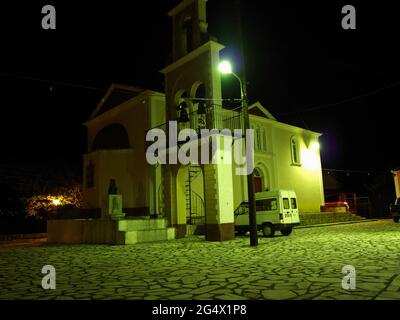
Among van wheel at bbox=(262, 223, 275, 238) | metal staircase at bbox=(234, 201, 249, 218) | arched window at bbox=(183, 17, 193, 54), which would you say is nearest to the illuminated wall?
metal staircase at bbox=(234, 201, 249, 218)

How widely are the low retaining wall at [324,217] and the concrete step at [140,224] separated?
34.1 ft

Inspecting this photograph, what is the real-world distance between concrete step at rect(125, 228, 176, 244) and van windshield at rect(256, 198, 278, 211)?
4202 mm

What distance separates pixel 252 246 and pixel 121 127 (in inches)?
506

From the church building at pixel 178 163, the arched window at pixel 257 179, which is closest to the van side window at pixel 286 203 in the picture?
the church building at pixel 178 163

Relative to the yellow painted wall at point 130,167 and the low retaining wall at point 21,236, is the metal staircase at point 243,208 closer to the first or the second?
the yellow painted wall at point 130,167

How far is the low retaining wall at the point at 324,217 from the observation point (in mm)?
23712

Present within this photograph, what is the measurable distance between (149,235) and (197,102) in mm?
6731

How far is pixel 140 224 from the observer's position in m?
16.3

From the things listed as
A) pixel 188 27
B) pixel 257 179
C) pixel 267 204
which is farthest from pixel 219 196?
pixel 257 179

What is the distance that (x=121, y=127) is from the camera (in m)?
22.0

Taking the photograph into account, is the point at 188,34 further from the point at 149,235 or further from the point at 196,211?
the point at 149,235

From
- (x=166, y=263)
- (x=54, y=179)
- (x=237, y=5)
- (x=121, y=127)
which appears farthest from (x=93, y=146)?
(x=166, y=263)
